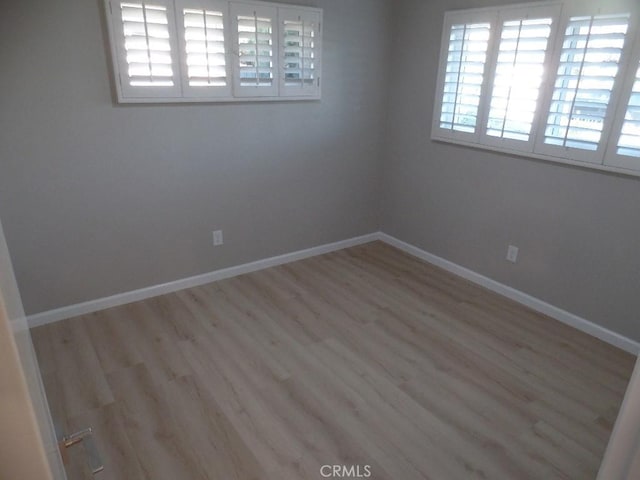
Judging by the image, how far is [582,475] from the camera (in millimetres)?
1807

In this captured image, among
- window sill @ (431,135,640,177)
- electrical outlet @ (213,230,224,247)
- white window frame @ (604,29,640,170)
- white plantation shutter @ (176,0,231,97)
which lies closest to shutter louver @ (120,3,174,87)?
white plantation shutter @ (176,0,231,97)

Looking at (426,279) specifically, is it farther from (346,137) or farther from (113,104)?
(113,104)

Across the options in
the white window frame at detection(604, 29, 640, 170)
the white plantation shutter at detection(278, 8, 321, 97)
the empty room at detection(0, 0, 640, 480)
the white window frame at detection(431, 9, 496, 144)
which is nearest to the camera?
the empty room at detection(0, 0, 640, 480)

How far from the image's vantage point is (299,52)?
3.19m

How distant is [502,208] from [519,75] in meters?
0.90

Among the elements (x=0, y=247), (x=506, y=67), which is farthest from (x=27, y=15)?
(x=506, y=67)

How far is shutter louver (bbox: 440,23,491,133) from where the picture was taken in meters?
3.02

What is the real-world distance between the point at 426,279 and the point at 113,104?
2.53 meters

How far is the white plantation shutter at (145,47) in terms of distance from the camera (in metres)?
2.51

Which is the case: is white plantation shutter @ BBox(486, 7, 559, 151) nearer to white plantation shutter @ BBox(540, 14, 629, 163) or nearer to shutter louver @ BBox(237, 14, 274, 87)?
white plantation shutter @ BBox(540, 14, 629, 163)

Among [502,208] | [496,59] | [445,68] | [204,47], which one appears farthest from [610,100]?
[204,47]

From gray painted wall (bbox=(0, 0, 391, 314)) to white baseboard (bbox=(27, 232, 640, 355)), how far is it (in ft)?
0.19

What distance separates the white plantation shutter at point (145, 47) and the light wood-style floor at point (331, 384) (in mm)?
1431

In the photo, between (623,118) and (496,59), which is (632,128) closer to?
(623,118)
